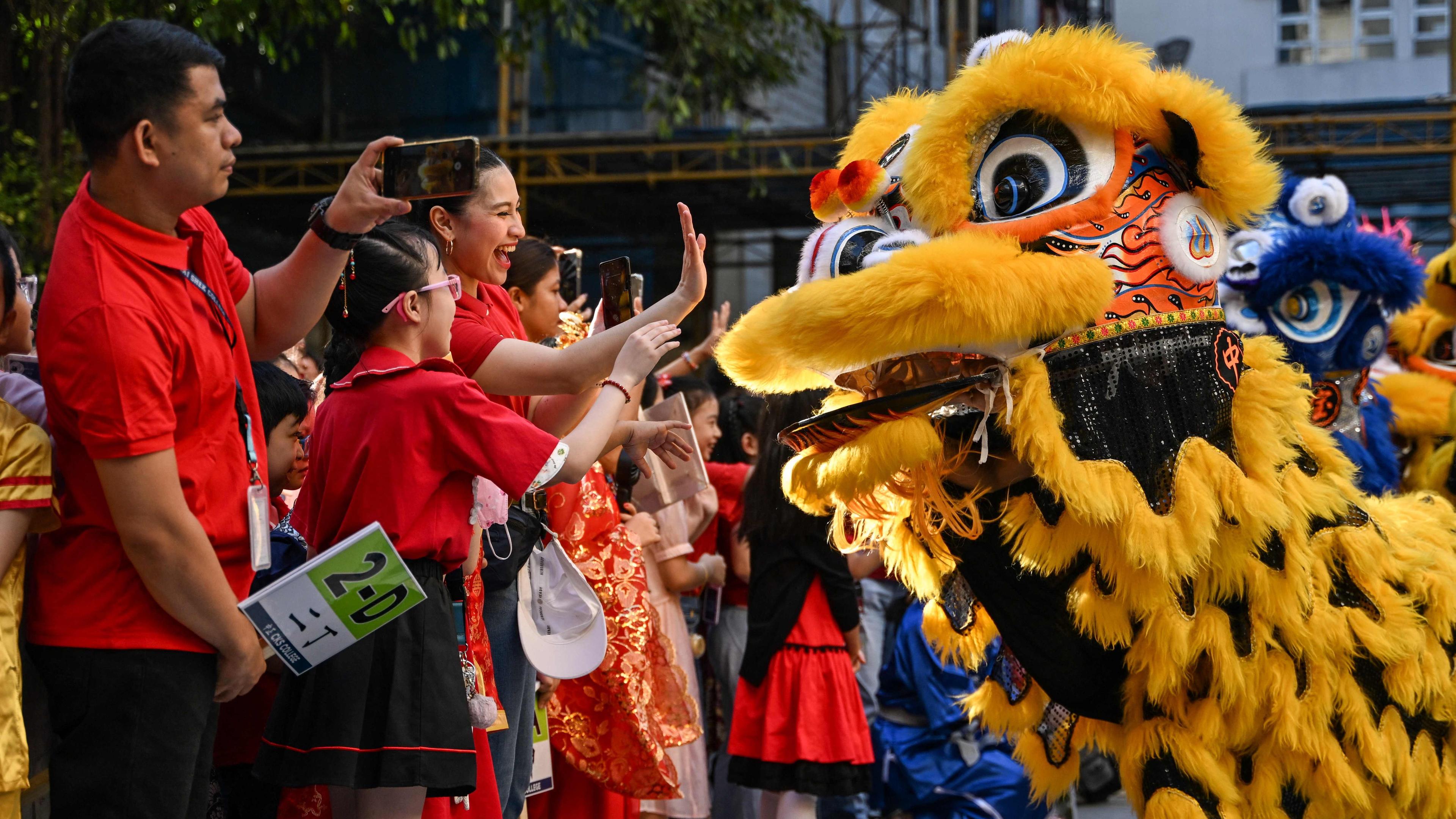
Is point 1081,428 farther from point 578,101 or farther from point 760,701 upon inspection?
point 578,101

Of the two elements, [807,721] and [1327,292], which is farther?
[1327,292]

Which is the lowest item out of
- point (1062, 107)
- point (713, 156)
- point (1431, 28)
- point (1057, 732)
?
point (1057, 732)

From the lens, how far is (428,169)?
246cm

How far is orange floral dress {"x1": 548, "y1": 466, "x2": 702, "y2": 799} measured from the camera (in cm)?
373

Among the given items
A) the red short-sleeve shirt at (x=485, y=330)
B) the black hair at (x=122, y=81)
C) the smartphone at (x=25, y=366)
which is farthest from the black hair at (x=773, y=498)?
the black hair at (x=122, y=81)

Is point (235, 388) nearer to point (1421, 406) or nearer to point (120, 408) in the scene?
point (120, 408)

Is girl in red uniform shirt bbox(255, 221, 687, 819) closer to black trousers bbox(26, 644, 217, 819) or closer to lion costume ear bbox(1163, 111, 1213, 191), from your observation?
black trousers bbox(26, 644, 217, 819)

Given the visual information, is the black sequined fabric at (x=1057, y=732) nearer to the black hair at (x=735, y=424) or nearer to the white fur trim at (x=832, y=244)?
the white fur trim at (x=832, y=244)

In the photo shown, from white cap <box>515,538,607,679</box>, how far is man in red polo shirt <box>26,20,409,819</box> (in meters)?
0.91

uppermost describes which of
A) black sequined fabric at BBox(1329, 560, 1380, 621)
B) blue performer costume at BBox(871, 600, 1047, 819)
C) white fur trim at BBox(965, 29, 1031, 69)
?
white fur trim at BBox(965, 29, 1031, 69)

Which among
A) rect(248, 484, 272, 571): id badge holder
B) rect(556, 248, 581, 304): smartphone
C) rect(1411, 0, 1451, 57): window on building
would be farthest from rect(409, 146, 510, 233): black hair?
rect(1411, 0, 1451, 57): window on building

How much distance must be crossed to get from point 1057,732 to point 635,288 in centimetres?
157

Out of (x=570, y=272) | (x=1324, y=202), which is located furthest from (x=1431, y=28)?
(x=570, y=272)

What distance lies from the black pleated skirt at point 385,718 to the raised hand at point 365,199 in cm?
63
